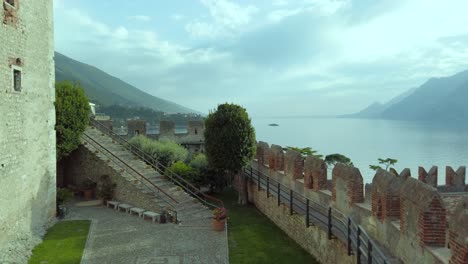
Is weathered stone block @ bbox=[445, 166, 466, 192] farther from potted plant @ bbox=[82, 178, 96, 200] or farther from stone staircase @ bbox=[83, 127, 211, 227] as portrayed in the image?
→ potted plant @ bbox=[82, 178, 96, 200]

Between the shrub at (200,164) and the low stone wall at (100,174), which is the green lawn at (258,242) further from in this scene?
the low stone wall at (100,174)

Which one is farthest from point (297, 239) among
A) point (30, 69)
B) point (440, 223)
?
point (30, 69)

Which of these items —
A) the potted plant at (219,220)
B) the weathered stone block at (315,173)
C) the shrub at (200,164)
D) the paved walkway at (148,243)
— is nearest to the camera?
the paved walkway at (148,243)

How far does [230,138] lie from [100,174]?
6.85 m

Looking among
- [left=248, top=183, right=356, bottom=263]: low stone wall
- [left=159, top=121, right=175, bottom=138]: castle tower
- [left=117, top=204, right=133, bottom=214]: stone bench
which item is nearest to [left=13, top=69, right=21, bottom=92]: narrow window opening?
[left=117, top=204, right=133, bottom=214]: stone bench

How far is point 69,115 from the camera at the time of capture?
17328 mm

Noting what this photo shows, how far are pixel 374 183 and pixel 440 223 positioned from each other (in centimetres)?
199

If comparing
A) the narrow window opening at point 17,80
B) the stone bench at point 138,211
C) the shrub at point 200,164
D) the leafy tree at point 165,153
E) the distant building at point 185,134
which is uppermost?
the narrow window opening at point 17,80

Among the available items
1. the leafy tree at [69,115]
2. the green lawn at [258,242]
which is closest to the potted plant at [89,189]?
the leafy tree at [69,115]

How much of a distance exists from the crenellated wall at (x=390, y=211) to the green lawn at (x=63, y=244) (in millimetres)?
6742

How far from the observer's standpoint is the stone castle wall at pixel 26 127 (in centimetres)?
1020

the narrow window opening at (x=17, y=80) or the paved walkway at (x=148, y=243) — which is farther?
the narrow window opening at (x=17, y=80)

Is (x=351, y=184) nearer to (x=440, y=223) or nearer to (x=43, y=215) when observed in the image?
(x=440, y=223)

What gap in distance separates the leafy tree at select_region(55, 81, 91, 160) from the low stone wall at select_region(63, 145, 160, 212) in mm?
1033
